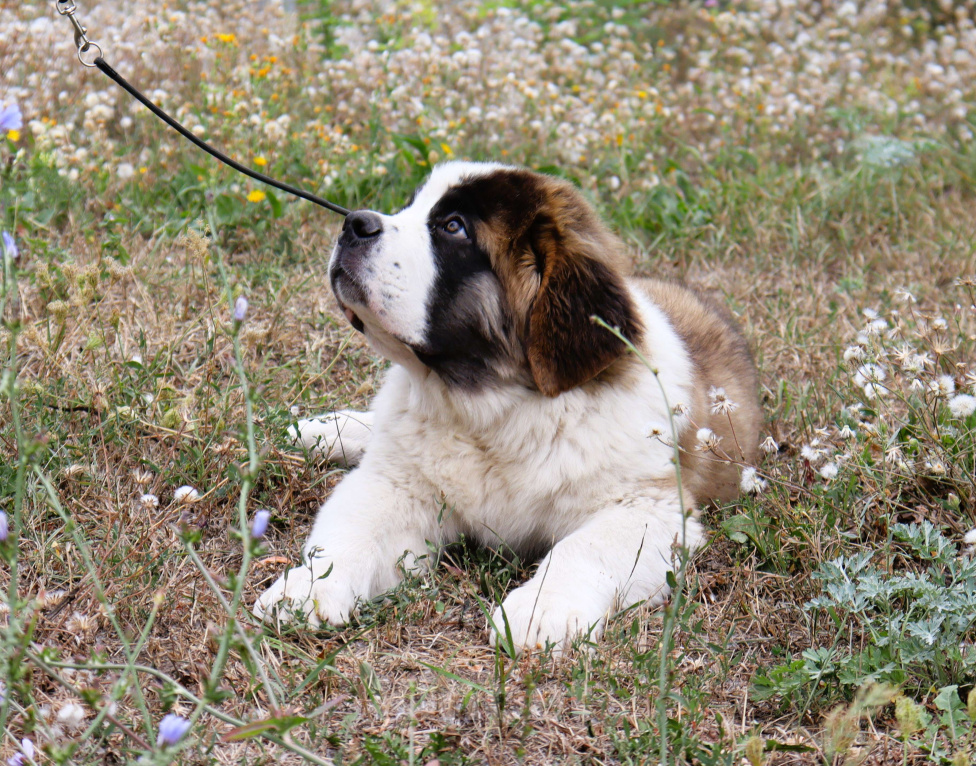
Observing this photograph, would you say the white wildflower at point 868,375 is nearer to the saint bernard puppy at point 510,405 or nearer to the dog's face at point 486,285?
the saint bernard puppy at point 510,405

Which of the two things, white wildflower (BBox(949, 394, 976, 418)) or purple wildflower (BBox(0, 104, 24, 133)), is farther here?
white wildflower (BBox(949, 394, 976, 418))

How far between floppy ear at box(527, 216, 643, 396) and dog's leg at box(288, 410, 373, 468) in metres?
0.73

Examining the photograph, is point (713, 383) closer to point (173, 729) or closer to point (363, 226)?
point (363, 226)

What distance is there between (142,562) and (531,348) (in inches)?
40.5

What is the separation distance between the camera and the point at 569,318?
242 centimetres

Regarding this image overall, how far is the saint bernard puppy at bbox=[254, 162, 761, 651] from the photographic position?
2.37m

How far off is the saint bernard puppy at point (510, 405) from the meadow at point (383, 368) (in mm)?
139

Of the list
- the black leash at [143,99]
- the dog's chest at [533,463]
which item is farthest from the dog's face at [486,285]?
the black leash at [143,99]

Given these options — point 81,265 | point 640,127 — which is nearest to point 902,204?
point 640,127

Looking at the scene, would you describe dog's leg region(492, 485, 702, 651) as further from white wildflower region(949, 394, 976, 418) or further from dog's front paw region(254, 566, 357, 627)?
white wildflower region(949, 394, 976, 418)

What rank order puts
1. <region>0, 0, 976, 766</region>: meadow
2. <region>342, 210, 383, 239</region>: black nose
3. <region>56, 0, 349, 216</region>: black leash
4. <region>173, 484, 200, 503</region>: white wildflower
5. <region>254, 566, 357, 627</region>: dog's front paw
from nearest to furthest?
<region>0, 0, 976, 766</region>: meadow
<region>173, 484, 200, 503</region>: white wildflower
<region>254, 566, 357, 627</region>: dog's front paw
<region>342, 210, 383, 239</region>: black nose
<region>56, 0, 349, 216</region>: black leash

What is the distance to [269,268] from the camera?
3836 mm

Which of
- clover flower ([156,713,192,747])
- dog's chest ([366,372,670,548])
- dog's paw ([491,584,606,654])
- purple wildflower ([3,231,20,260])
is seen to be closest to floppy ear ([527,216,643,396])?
dog's chest ([366,372,670,548])

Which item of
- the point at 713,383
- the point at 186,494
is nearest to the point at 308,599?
the point at 186,494
